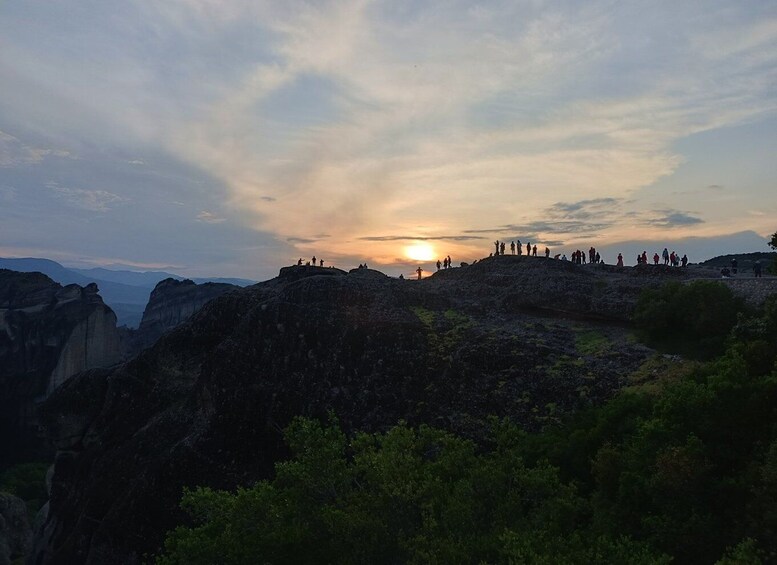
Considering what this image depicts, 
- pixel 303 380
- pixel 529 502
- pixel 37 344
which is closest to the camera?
pixel 529 502

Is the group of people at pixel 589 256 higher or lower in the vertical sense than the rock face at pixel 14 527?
higher

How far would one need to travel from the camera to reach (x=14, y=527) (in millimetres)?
65812

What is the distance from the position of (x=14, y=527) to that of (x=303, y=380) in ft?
188

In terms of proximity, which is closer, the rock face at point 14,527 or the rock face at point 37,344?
the rock face at point 14,527

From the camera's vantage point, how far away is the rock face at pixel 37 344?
4296 inches

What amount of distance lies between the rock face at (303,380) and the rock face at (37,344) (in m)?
74.3

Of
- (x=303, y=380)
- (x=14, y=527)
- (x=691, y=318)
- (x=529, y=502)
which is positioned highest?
(x=691, y=318)

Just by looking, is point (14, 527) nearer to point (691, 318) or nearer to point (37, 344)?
point (37, 344)

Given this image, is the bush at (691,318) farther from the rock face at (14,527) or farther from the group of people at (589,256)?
the rock face at (14,527)

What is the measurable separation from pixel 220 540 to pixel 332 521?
13.5 feet

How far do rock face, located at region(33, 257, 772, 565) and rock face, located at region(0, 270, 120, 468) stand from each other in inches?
2926

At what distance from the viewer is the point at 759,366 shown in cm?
2409

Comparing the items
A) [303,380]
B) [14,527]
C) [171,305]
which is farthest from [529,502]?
[171,305]

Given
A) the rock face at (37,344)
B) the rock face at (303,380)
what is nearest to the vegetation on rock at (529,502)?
the rock face at (303,380)
